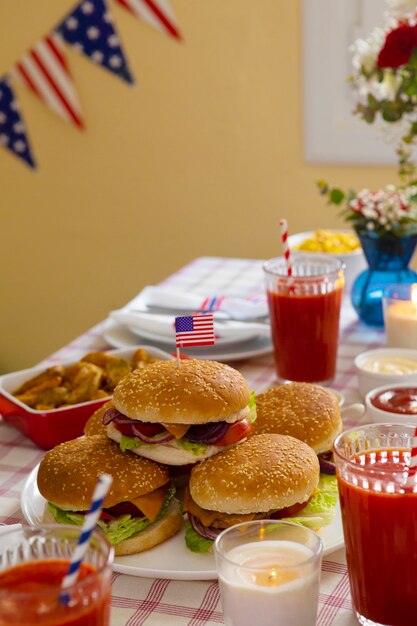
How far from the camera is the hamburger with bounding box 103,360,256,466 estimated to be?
1252mm

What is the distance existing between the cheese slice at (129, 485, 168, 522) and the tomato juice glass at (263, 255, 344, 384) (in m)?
0.65

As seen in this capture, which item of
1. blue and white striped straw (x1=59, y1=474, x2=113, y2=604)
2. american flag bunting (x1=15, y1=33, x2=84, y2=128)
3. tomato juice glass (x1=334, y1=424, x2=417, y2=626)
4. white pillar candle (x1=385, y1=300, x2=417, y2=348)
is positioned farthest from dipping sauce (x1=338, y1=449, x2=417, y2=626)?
american flag bunting (x1=15, y1=33, x2=84, y2=128)

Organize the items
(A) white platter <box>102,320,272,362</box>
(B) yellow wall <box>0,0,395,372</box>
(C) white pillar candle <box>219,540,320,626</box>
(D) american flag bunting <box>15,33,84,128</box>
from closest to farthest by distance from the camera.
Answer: (C) white pillar candle <box>219,540,320,626</box>, (A) white platter <box>102,320,272,362</box>, (B) yellow wall <box>0,0,395,372</box>, (D) american flag bunting <box>15,33,84,128</box>

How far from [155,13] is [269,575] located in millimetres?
3094

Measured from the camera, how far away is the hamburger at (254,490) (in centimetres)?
118

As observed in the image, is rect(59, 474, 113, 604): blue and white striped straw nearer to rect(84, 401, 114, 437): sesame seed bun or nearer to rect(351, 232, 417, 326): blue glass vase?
rect(84, 401, 114, 437): sesame seed bun

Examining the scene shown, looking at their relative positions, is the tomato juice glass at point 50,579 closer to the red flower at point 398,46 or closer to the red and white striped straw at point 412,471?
the red and white striped straw at point 412,471

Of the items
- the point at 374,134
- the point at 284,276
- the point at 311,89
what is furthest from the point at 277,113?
the point at 284,276

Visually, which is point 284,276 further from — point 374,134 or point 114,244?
point 114,244

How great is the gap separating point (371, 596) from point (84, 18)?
3.17m

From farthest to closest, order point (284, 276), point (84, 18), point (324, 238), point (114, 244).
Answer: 1. point (114, 244)
2. point (84, 18)
3. point (324, 238)
4. point (284, 276)

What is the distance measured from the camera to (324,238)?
2.42 metres

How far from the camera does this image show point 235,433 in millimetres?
1280

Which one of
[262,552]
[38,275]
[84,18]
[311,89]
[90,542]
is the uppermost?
[84,18]
